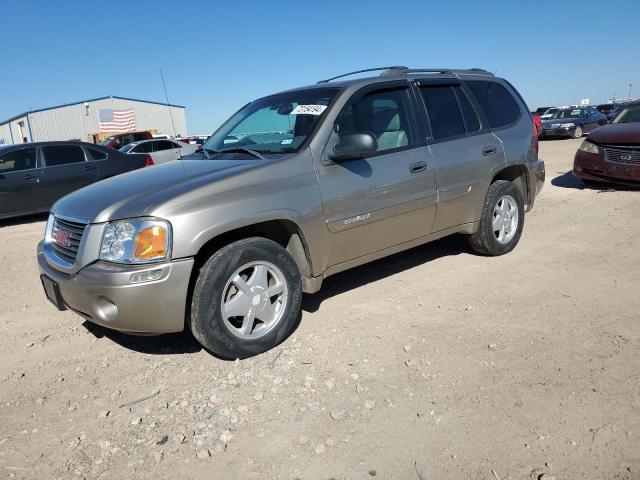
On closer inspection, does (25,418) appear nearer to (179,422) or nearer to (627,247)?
(179,422)

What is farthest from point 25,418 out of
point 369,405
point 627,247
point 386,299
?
point 627,247

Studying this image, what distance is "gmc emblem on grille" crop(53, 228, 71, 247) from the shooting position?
3.39 m

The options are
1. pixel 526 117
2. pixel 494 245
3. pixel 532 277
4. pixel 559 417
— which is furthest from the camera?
pixel 526 117

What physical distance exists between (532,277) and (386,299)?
4.71 ft

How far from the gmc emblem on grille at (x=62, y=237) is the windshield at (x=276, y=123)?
137 cm

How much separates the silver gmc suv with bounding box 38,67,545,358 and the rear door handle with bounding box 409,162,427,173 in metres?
0.01

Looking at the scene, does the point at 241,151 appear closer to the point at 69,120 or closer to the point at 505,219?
the point at 505,219

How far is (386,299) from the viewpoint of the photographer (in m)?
4.38

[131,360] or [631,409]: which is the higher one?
[131,360]

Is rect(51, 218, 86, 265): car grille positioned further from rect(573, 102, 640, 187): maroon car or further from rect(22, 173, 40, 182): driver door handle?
rect(573, 102, 640, 187): maroon car

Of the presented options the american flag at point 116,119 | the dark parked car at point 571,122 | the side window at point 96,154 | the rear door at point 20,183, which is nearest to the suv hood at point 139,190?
the rear door at point 20,183

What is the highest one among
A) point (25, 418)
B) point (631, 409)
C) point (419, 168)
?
point (419, 168)

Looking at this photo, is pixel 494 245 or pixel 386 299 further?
pixel 494 245

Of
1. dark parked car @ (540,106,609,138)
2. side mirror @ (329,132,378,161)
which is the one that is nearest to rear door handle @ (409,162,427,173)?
side mirror @ (329,132,378,161)
